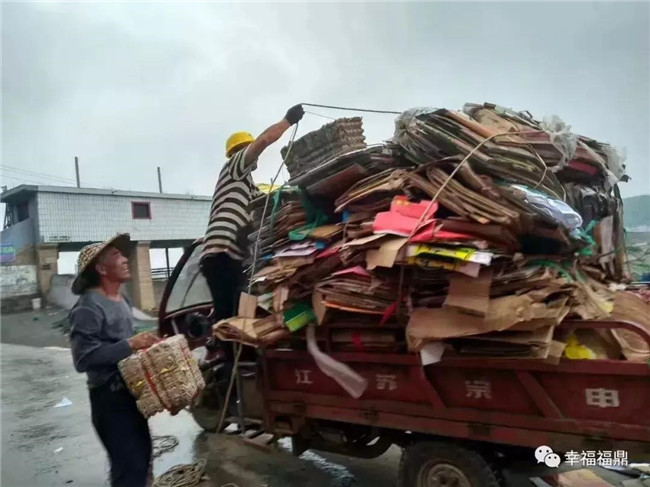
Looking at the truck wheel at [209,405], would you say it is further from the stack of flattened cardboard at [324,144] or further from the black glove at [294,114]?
the black glove at [294,114]

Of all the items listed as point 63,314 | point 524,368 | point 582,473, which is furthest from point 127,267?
point 63,314

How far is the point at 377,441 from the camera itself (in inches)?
128

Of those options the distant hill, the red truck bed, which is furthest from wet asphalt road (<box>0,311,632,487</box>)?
the distant hill

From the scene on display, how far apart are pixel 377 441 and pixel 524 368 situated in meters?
1.30

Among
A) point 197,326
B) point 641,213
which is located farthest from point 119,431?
point 641,213

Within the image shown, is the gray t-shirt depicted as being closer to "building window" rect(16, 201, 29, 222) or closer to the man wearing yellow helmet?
the man wearing yellow helmet

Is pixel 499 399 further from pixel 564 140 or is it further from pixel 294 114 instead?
pixel 294 114

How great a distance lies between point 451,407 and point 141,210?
19618 millimetres

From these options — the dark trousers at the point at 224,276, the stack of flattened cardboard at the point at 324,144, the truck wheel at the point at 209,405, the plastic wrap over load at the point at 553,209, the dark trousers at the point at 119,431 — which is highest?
the stack of flattened cardboard at the point at 324,144

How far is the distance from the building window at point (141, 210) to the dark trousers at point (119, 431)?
18.5 m

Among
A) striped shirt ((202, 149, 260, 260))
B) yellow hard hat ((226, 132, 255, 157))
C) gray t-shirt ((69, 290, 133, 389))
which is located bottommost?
gray t-shirt ((69, 290, 133, 389))

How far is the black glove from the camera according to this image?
12.0ft

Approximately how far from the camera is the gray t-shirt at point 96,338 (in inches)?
103

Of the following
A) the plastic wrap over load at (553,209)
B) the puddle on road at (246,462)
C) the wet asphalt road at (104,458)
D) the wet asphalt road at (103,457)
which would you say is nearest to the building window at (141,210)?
the wet asphalt road at (103,457)
